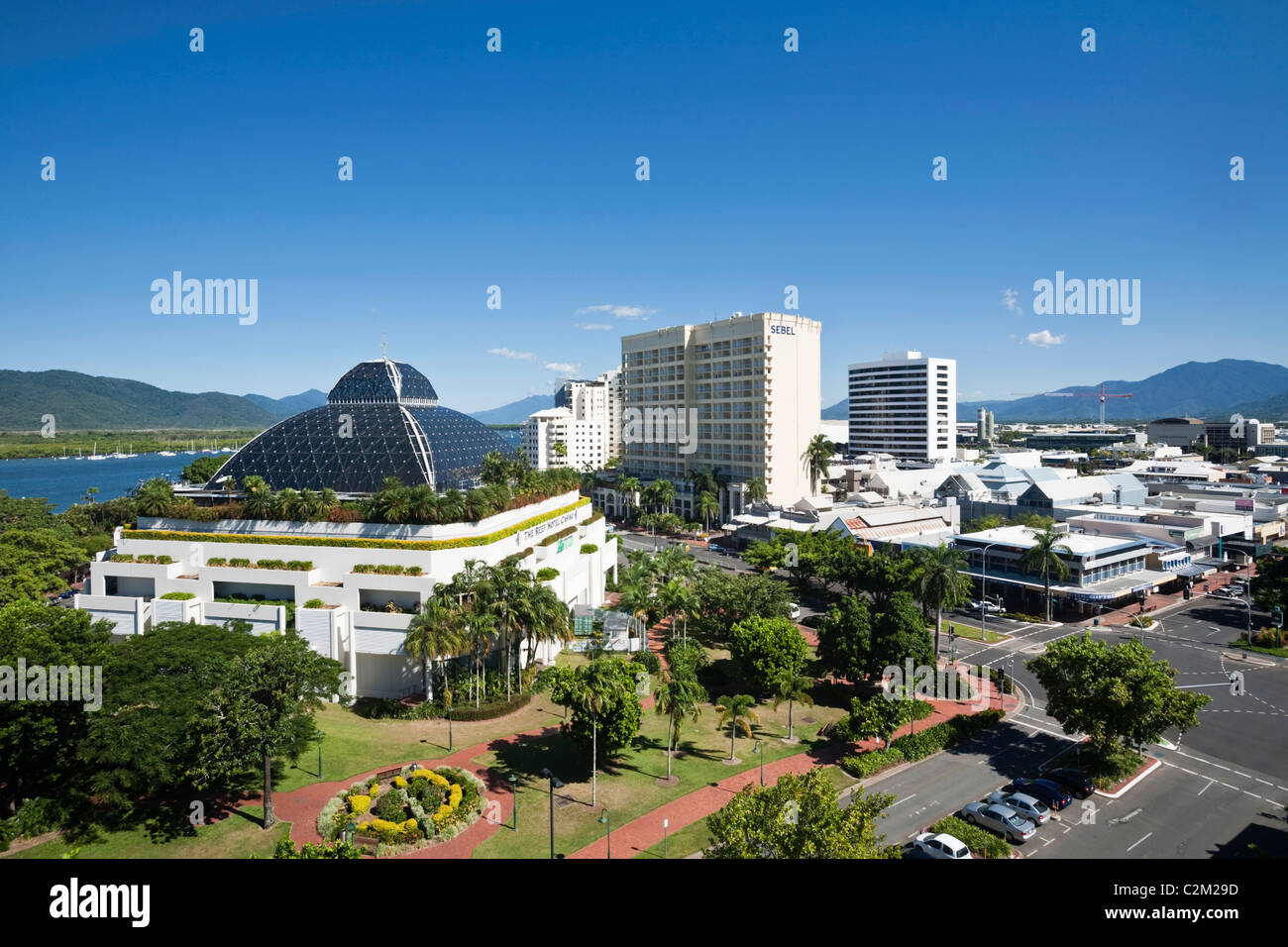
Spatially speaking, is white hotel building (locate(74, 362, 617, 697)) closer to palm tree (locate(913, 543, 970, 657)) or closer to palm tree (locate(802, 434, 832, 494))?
palm tree (locate(913, 543, 970, 657))

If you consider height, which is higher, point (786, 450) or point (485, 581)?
point (786, 450)

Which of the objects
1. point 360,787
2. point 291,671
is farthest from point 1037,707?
point 291,671

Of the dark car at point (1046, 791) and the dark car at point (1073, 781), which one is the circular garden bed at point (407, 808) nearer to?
the dark car at point (1046, 791)

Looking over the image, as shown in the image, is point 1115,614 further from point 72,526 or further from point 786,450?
point 72,526

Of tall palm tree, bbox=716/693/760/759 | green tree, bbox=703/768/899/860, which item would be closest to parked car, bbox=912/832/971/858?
green tree, bbox=703/768/899/860

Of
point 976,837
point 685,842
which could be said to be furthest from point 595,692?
point 976,837

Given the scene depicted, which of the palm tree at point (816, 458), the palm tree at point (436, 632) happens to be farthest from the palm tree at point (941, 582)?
the palm tree at point (816, 458)

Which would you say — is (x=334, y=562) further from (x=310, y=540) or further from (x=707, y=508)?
(x=707, y=508)
